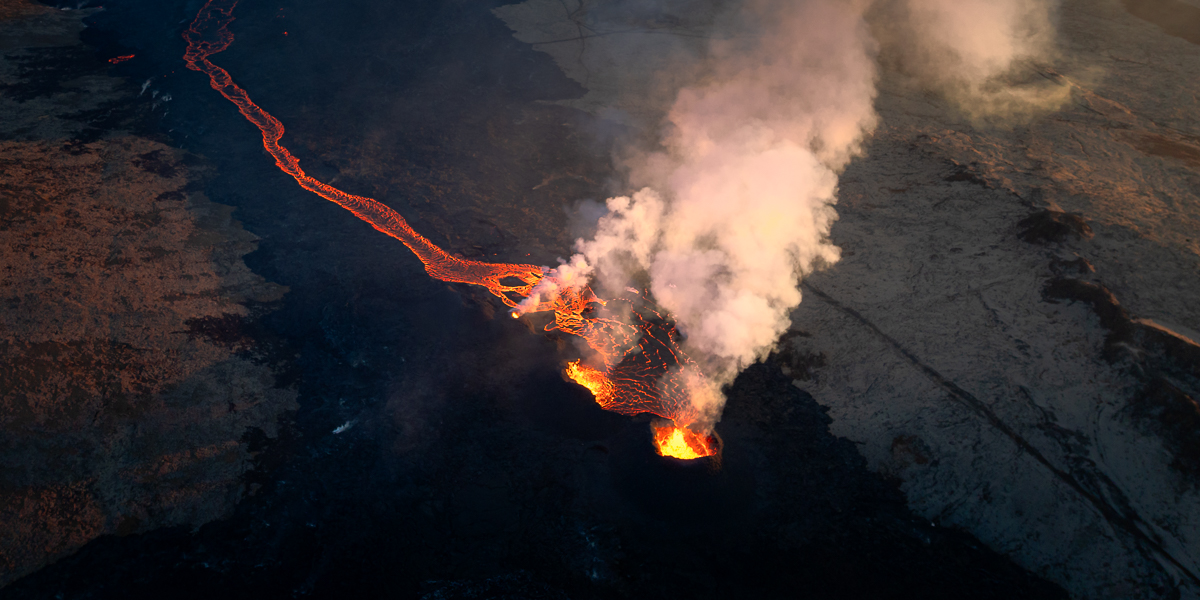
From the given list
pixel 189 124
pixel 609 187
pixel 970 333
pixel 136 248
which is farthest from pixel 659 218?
pixel 189 124

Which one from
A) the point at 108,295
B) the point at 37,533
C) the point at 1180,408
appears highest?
the point at 1180,408

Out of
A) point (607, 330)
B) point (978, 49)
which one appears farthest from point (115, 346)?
point (978, 49)

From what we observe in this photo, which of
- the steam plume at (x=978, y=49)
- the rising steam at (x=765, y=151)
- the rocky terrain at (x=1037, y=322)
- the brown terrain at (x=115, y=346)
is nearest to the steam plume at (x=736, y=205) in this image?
the rising steam at (x=765, y=151)

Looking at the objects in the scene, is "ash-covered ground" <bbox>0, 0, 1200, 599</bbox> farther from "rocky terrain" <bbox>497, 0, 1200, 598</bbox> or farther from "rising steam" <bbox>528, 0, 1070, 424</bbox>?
"rising steam" <bbox>528, 0, 1070, 424</bbox>

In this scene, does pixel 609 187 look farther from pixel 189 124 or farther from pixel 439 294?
pixel 189 124

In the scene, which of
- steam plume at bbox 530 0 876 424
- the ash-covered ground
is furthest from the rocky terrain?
steam plume at bbox 530 0 876 424

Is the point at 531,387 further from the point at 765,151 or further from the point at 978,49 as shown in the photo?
the point at 978,49

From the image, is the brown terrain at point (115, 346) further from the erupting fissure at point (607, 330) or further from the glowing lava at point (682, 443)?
the glowing lava at point (682, 443)

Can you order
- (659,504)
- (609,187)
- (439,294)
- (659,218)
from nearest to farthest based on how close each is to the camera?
(659,504) → (439,294) → (659,218) → (609,187)
